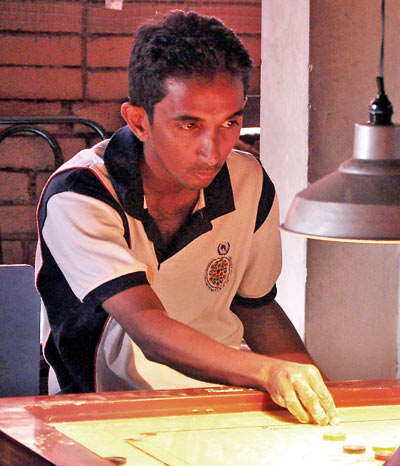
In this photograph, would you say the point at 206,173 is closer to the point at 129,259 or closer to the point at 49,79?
the point at 129,259

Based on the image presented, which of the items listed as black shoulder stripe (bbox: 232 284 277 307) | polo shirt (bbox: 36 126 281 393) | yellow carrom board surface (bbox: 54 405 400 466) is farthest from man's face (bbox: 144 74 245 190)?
yellow carrom board surface (bbox: 54 405 400 466)

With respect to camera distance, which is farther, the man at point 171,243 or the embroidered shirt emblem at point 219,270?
the embroidered shirt emblem at point 219,270

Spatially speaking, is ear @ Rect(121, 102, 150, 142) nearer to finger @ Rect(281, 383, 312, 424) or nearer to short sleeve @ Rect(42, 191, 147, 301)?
short sleeve @ Rect(42, 191, 147, 301)

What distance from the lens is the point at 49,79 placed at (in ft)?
14.5

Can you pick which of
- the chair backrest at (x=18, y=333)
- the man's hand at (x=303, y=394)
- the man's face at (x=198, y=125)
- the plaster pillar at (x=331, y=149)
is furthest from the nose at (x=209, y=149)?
the plaster pillar at (x=331, y=149)

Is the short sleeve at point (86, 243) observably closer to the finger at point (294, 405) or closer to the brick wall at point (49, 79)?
the finger at point (294, 405)

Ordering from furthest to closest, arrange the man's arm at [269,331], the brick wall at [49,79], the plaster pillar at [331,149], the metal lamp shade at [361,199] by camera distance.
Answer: the brick wall at [49,79]
the plaster pillar at [331,149]
the man's arm at [269,331]
the metal lamp shade at [361,199]

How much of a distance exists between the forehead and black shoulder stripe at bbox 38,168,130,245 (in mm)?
227

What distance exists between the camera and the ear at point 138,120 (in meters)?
2.44

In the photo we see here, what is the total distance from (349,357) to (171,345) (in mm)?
1333

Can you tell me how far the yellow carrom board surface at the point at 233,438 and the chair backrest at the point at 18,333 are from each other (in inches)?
29.1

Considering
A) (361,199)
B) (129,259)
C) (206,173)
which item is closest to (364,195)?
(361,199)

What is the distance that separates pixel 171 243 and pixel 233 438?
669 mm

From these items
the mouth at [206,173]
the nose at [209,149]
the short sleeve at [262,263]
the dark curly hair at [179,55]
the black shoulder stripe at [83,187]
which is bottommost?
the short sleeve at [262,263]
